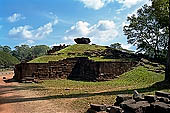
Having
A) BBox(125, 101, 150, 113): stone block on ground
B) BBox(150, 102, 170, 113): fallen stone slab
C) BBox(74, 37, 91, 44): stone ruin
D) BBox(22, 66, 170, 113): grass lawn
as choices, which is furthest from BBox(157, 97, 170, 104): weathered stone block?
BBox(74, 37, 91, 44): stone ruin

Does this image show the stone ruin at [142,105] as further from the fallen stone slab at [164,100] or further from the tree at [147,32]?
the tree at [147,32]

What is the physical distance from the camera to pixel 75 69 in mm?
22359

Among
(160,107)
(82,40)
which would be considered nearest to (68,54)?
(82,40)

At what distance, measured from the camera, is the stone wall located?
61.4ft

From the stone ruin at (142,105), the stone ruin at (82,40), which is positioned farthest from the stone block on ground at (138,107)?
the stone ruin at (82,40)

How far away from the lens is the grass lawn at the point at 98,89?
9228mm

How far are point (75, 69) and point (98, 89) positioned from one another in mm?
9585

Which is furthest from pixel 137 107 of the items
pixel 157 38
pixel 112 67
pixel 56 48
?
pixel 56 48

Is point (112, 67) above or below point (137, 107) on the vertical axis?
above

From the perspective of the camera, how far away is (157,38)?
85.9 ft

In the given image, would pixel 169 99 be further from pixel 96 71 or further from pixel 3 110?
pixel 96 71

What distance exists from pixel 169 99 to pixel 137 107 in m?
1.28

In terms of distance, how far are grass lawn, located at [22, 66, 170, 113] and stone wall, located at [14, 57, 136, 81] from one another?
43.2 inches

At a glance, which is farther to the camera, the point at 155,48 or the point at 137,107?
the point at 155,48
